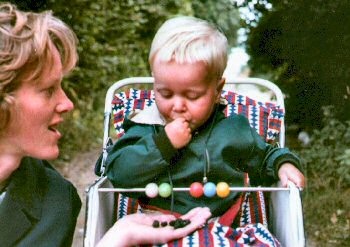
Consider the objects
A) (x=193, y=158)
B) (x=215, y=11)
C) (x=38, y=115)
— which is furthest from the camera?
(x=215, y=11)

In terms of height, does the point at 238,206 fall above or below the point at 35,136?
below

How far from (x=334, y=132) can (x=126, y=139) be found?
2792 millimetres

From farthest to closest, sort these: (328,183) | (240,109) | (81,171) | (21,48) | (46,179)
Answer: (81,171)
(328,183)
(240,109)
(46,179)
(21,48)

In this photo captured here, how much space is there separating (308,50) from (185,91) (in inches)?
103

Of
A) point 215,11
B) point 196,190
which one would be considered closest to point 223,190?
point 196,190

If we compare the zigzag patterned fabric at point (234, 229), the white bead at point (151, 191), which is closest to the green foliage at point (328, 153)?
the zigzag patterned fabric at point (234, 229)

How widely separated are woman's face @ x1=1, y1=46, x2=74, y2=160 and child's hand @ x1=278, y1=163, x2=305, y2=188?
2.85 feet

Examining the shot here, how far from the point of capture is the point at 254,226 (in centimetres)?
259

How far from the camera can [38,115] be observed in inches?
93.2

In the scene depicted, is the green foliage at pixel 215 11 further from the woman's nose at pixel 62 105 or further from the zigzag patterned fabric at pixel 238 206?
the woman's nose at pixel 62 105

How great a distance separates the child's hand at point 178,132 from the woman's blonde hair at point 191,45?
0.76 ft

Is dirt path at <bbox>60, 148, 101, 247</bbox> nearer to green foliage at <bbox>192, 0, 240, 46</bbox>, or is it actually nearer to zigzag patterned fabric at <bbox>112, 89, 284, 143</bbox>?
zigzag patterned fabric at <bbox>112, 89, 284, 143</bbox>

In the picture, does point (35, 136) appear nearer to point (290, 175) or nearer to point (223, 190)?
point (223, 190)

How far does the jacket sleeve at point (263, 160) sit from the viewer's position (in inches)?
103
